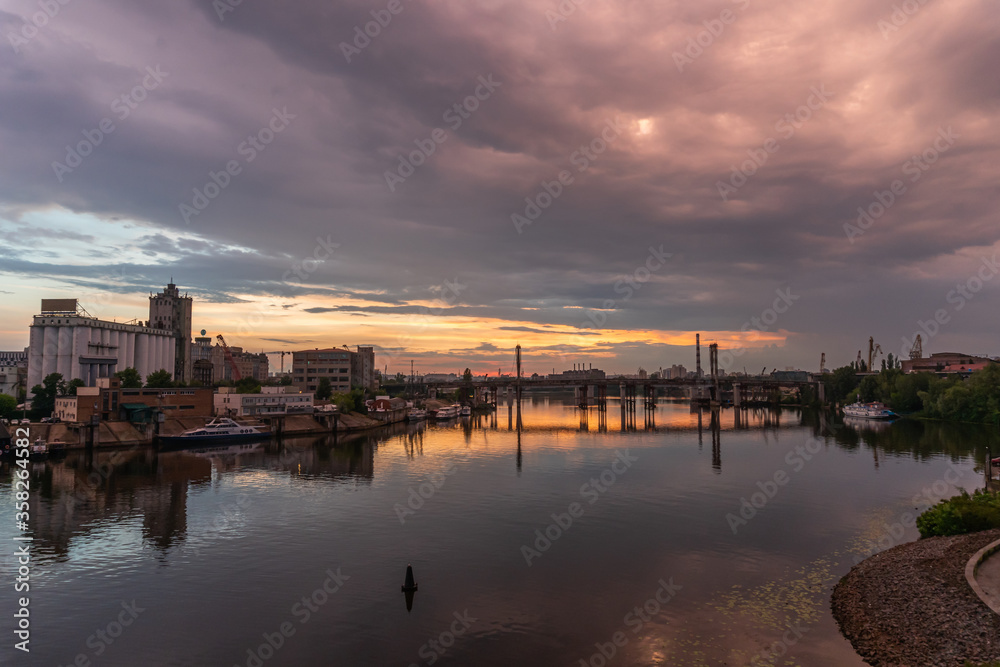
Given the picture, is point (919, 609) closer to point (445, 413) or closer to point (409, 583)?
point (409, 583)

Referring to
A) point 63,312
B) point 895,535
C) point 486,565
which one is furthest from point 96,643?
point 63,312

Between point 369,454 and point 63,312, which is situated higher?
point 63,312

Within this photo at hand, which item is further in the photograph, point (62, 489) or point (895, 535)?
point (62, 489)

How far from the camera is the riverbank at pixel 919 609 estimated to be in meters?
20.0

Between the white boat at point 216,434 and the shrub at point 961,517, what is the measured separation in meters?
84.7

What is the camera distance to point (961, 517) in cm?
3316

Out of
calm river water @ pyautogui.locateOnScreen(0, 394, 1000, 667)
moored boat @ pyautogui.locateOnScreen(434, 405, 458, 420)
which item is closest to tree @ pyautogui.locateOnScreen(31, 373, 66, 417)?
calm river water @ pyautogui.locateOnScreen(0, 394, 1000, 667)

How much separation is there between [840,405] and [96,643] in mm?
200154

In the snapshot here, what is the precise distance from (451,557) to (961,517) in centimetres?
2949

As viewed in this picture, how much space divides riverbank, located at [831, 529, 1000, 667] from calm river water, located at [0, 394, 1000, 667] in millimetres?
1187

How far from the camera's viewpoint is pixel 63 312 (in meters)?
130

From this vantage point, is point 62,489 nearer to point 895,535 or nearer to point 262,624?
point 262,624

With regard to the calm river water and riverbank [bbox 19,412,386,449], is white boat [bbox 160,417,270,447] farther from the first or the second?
the calm river water

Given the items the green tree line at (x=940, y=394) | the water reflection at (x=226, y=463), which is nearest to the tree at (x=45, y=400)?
the water reflection at (x=226, y=463)
